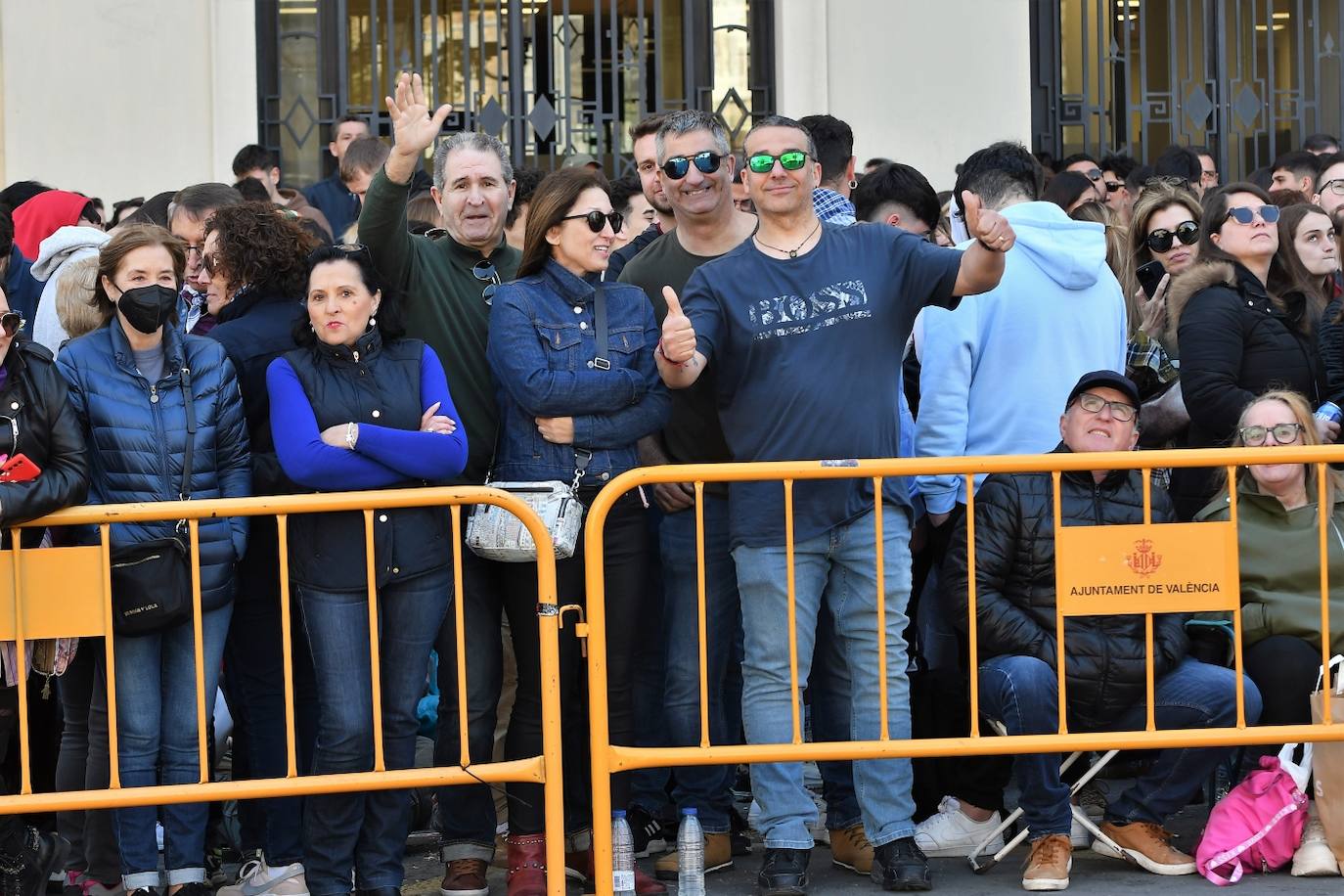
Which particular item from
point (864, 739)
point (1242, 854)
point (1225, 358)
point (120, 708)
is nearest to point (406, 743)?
point (120, 708)

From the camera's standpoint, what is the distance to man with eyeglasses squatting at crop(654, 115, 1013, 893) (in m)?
5.88

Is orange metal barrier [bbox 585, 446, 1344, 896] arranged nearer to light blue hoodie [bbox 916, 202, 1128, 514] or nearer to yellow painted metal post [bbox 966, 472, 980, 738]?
yellow painted metal post [bbox 966, 472, 980, 738]

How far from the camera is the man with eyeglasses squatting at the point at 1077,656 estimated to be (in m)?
6.02

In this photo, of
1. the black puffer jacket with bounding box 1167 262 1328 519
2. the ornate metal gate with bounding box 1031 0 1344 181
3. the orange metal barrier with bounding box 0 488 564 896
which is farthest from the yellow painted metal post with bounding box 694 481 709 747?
the ornate metal gate with bounding box 1031 0 1344 181

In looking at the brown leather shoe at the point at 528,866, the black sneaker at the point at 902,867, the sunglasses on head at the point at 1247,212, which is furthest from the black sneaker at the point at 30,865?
the sunglasses on head at the point at 1247,212

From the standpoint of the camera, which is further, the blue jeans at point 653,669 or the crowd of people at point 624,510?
the blue jeans at point 653,669

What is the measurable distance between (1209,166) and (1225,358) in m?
4.70

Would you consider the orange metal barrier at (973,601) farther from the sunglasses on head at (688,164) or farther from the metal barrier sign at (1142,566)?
the sunglasses on head at (688,164)

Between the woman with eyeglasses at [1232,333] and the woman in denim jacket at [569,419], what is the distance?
85.4 inches

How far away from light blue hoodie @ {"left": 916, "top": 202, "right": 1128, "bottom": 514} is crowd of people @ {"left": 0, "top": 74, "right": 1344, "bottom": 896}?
0.05 ft

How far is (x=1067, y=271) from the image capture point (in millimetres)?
6625

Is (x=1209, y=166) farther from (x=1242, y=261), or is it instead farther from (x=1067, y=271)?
(x=1067, y=271)

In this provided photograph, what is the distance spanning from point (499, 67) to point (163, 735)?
7070 mm

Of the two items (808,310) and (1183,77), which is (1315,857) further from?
(1183,77)
